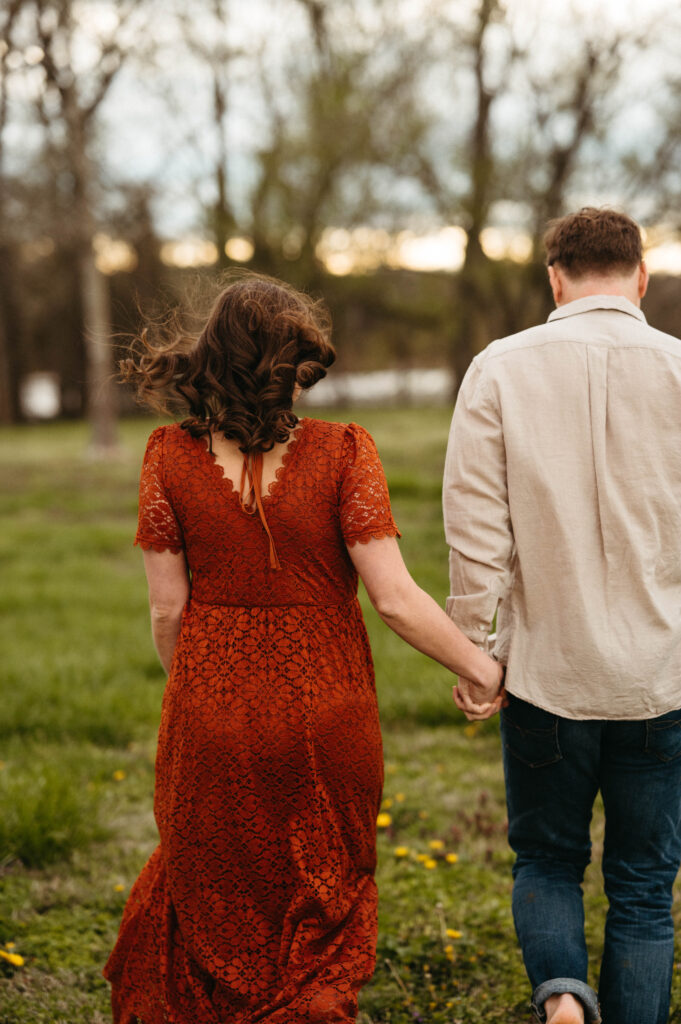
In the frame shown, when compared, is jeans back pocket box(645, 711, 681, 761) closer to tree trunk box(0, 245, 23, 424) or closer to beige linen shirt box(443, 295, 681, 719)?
beige linen shirt box(443, 295, 681, 719)

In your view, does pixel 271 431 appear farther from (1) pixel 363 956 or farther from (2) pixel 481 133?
(2) pixel 481 133

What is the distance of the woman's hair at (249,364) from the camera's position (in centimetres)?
229

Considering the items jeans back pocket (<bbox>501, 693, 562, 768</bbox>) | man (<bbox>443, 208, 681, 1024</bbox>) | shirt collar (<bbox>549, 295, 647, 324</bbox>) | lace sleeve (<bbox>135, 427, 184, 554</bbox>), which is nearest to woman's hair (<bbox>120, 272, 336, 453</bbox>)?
lace sleeve (<bbox>135, 427, 184, 554</bbox>)

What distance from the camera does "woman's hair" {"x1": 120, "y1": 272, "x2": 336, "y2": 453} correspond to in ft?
7.52

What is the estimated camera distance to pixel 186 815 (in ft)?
7.98

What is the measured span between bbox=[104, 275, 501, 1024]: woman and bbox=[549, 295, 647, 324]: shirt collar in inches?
25.9

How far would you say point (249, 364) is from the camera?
2.31 m

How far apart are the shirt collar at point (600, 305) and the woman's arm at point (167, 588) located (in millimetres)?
1184

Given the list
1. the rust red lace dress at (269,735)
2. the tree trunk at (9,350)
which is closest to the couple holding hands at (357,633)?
the rust red lace dress at (269,735)

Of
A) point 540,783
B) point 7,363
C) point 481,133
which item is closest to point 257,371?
point 540,783

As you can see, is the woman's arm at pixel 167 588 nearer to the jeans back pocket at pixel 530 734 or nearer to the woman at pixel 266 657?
the woman at pixel 266 657

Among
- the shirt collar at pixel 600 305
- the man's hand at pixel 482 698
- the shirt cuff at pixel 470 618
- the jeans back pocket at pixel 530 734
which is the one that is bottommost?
the jeans back pocket at pixel 530 734

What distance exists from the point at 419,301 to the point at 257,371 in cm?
2583

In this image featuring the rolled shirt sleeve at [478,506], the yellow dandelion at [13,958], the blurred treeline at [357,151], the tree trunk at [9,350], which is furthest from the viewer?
the tree trunk at [9,350]
